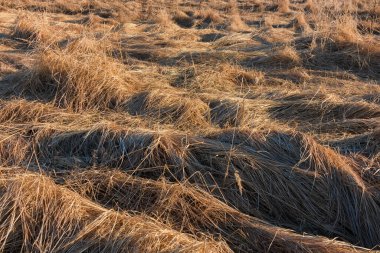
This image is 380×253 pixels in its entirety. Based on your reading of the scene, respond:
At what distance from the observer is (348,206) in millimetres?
2842

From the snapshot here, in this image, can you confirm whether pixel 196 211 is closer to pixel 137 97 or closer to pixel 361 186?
pixel 361 186

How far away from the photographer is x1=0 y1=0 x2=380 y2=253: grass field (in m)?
2.44

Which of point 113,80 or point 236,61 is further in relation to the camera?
point 236,61

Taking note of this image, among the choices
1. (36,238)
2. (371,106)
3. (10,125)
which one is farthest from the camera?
(371,106)

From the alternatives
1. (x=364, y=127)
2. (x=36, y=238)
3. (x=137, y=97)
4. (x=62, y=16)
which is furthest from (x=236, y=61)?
(x=62, y=16)

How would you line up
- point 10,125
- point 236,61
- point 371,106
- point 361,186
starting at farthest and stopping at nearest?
point 236,61 < point 371,106 < point 10,125 < point 361,186

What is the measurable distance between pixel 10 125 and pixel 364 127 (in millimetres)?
2753

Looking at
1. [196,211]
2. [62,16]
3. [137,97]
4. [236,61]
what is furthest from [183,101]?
[62,16]

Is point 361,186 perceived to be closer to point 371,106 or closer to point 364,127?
point 364,127

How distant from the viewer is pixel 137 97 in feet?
14.6

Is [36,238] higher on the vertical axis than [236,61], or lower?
higher

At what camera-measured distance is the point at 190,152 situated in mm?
3180

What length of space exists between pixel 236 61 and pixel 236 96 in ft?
4.81

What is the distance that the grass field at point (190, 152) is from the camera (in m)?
2.44
